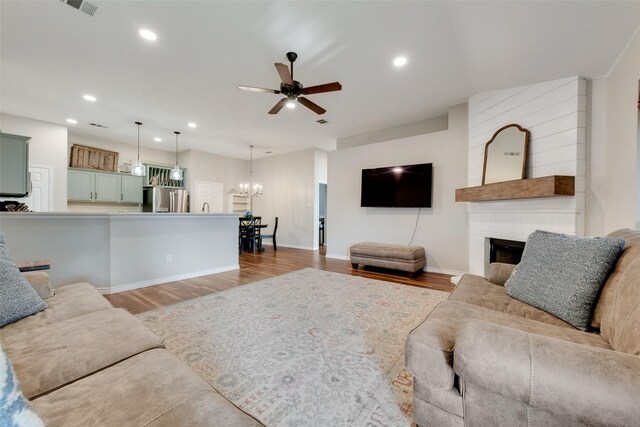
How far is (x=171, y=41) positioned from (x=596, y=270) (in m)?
3.84

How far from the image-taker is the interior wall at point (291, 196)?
7.11m

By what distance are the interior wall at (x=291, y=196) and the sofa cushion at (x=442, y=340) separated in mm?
5841

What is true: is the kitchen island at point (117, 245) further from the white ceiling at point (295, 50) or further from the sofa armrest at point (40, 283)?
the white ceiling at point (295, 50)

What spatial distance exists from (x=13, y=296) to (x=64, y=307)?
0.76 ft

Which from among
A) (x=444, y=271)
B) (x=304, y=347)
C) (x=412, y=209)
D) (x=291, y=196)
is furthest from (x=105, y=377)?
(x=291, y=196)

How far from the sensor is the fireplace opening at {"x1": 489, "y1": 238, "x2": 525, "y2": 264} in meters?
3.36

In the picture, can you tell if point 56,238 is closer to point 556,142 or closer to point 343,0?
point 343,0

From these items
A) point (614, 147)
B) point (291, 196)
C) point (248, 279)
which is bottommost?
point (248, 279)

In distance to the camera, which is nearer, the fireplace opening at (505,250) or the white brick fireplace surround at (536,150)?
the white brick fireplace surround at (536,150)

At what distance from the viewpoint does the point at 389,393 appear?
4.78 feet

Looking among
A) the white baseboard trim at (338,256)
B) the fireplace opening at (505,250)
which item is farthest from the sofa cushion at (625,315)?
the white baseboard trim at (338,256)

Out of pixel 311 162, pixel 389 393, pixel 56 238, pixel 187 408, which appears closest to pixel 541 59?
pixel 389 393

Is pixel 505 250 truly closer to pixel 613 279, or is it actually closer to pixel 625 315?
pixel 613 279

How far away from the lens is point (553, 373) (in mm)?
750
